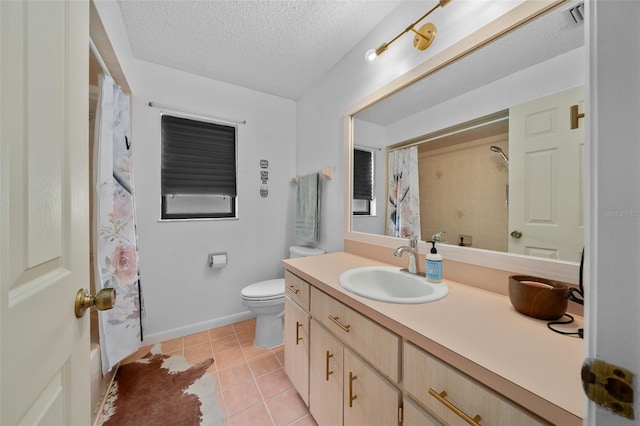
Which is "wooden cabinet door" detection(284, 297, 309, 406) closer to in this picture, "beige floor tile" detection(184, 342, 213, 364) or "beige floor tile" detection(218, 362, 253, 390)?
"beige floor tile" detection(218, 362, 253, 390)

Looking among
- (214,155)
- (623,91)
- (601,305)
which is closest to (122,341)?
(214,155)

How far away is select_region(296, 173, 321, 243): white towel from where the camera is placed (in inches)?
83.2

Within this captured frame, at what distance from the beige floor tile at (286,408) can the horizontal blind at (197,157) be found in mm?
1662

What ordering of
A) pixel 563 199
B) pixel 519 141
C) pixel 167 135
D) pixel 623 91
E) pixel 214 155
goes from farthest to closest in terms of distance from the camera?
1. pixel 214 155
2. pixel 167 135
3. pixel 519 141
4. pixel 563 199
5. pixel 623 91

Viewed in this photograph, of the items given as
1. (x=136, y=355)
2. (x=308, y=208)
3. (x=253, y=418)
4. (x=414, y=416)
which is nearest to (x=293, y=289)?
(x=253, y=418)

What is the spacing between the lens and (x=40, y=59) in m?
0.43

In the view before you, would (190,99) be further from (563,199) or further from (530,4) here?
(563,199)

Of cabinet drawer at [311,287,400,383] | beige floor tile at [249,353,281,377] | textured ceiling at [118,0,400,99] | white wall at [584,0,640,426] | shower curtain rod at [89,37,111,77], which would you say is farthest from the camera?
beige floor tile at [249,353,281,377]

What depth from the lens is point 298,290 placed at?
4.38 ft

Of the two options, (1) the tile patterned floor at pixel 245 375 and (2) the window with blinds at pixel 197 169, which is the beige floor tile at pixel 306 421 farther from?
(2) the window with blinds at pixel 197 169

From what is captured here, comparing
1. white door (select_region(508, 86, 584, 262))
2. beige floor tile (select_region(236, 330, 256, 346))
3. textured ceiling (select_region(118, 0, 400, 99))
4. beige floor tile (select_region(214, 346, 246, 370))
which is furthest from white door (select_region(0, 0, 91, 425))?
beige floor tile (select_region(236, 330, 256, 346))

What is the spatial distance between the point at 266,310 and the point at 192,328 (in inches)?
32.2

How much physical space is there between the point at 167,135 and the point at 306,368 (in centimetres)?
210

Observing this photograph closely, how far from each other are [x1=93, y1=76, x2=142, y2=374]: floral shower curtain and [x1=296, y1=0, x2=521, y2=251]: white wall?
1.38m
